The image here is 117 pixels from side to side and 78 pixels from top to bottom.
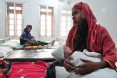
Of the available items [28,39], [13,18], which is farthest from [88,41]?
[13,18]

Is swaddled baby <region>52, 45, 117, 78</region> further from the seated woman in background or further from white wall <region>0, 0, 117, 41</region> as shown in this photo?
the seated woman in background

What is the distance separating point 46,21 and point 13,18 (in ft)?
3.57

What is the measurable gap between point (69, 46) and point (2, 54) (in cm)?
205

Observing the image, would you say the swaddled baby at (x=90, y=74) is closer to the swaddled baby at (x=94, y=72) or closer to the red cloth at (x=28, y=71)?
the swaddled baby at (x=94, y=72)

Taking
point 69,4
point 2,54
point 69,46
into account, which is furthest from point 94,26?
point 69,4

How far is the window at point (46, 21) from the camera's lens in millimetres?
6117

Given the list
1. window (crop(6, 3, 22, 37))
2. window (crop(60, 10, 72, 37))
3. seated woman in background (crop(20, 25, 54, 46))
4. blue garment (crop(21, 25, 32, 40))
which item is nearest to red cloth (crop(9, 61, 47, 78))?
seated woman in background (crop(20, 25, 54, 46))

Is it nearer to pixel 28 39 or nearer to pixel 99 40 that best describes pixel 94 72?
pixel 99 40

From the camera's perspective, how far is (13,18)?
19.2 feet

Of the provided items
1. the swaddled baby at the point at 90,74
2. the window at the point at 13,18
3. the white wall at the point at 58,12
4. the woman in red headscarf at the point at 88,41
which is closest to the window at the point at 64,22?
the white wall at the point at 58,12

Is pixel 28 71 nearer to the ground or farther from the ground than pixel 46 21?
nearer to the ground

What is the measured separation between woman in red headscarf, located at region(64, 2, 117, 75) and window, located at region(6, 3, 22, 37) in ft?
15.8

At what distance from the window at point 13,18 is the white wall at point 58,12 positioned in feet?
0.56

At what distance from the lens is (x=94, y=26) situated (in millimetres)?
1173
